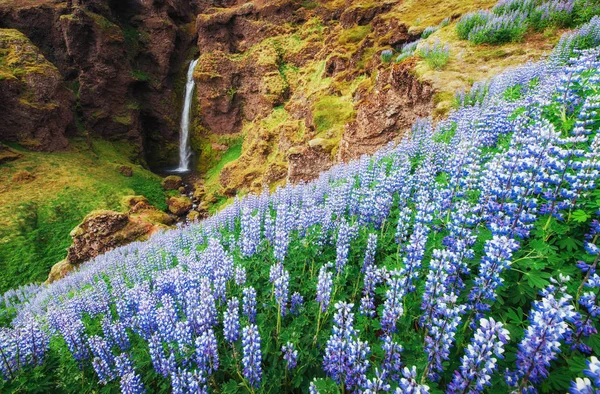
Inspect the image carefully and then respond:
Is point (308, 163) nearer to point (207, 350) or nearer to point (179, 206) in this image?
point (207, 350)

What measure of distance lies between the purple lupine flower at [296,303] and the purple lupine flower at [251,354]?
93cm

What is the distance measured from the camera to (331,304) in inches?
144

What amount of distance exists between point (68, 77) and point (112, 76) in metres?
6.77

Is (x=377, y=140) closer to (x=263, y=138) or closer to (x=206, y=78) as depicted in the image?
(x=263, y=138)

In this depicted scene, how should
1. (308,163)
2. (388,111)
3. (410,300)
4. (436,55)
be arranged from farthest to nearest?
(308,163)
(388,111)
(436,55)
(410,300)

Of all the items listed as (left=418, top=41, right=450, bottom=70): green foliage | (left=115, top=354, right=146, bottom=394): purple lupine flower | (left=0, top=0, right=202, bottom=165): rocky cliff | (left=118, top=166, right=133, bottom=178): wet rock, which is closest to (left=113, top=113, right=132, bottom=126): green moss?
(left=0, top=0, right=202, bottom=165): rocky cliff

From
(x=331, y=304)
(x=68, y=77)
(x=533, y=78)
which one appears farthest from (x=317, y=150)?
(x=68, y=77)

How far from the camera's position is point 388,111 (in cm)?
1242

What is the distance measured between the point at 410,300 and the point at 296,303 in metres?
1.49

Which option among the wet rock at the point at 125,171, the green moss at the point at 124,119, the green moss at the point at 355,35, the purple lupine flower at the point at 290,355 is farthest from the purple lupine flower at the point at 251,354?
the green moss at the point at 124,119

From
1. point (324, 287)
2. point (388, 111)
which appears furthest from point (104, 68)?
point (324, 287)

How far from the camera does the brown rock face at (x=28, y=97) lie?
23562 mm

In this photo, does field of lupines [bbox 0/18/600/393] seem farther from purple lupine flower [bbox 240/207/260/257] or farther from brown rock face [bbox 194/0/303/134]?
brown rock face [bbox 194/0/303/134]

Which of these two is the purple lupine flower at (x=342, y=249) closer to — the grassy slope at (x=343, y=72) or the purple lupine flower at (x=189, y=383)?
the purple lupine flower at (x=189, y=383)
